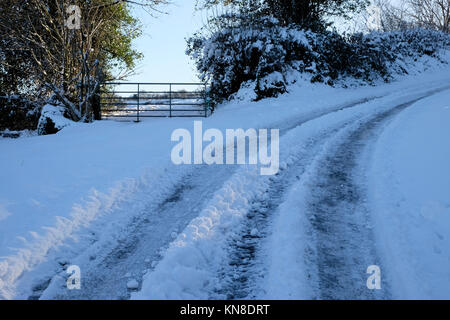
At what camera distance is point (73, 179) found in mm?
6613

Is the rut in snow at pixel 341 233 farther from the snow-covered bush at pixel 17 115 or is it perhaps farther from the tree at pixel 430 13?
the tree at pixel 430 13

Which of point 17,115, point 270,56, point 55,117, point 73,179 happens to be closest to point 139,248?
point 73,179

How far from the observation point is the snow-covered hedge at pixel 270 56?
17984 millimetres

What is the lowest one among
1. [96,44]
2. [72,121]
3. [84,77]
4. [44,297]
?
[44,297]

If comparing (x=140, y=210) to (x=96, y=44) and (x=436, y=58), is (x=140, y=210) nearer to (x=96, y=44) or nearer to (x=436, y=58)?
(x=96, y=44)

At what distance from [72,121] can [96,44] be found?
388 cm

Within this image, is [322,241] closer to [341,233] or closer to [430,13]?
[341,233]

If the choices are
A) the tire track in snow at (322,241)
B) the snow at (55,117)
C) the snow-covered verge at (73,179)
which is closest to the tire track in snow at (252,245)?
the tire track in snow at (322,241)

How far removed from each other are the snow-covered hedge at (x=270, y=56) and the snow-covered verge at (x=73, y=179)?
16.8 feet

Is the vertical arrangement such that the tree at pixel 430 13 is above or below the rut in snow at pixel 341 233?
above

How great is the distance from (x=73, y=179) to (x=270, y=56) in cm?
1339

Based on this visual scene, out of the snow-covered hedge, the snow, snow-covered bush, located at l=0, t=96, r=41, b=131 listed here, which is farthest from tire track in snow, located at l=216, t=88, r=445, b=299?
snow-covered bush, located at l=0, t=96, r=41, b=131
